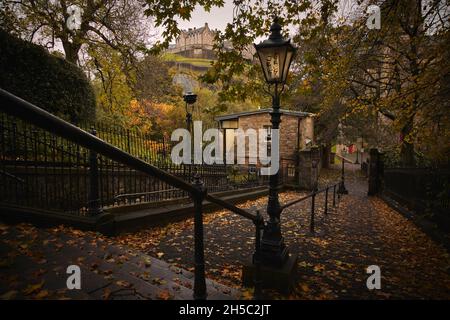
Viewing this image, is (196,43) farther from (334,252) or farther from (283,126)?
(334,252)

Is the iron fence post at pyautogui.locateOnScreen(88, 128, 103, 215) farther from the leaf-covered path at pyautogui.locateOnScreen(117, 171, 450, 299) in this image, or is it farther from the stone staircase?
the stone staircase

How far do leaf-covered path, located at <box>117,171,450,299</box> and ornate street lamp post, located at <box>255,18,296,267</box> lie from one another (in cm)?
60

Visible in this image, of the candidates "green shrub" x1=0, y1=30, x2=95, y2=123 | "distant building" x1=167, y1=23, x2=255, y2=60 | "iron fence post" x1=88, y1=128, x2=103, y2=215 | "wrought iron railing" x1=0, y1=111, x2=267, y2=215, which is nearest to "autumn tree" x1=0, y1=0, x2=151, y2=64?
"green shrub" x1=0, y1=30, x2=95, y2=123

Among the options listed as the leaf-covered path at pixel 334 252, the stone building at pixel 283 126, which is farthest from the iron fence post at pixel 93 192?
the stone building at pixel 283 126

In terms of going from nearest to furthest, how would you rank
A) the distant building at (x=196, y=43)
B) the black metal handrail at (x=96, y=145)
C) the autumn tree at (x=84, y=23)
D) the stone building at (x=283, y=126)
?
the black metal handrail at (x=96, y=145) → the autumn tree at (x=84, y=23) → the stone building at (x=283, y=126) → the distant building at (x=196, y=43)

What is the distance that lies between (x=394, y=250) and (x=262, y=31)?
19.6 feet

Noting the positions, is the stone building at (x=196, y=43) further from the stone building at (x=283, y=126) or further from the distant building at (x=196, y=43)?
the stone building at (x=283, y=126)

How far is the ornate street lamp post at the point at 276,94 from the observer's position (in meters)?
3.54

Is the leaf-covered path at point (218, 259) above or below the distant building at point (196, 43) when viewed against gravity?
below

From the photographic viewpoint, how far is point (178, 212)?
23.3 feet

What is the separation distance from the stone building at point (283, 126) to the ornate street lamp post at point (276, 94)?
13723mm

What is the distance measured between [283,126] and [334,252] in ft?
50.2

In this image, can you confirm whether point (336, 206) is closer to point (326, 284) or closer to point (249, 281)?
point (326, 284)
